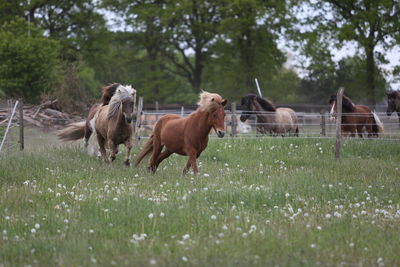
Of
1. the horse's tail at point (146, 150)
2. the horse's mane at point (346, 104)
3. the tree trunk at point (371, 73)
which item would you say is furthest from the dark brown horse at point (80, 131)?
the tree trunk at point (371, 73)

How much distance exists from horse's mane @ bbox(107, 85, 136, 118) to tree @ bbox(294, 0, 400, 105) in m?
24.7

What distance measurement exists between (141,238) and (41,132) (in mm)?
20498

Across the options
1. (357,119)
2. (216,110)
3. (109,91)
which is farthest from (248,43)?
(216,110)

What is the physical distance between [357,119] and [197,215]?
14.6 meters

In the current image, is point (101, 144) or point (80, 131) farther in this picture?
point (80, 131)

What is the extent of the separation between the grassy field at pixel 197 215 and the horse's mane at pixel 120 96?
1.68 meters

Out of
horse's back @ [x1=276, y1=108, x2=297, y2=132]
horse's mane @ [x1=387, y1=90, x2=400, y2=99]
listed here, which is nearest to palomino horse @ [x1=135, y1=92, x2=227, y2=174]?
horse's back @ [x1=276, y1=108, x2=297, y2=132]

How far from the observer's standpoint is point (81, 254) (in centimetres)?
594

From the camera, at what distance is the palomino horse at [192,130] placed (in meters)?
11.7

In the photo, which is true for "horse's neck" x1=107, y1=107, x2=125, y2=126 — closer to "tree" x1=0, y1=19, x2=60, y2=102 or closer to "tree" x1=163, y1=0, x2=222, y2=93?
"tree" x1=0, y1=19, x2=60, y2=102

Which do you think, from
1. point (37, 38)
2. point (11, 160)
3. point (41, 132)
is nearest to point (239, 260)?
point (11, 160)

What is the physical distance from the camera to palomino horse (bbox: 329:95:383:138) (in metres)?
20.7

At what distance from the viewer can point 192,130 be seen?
1210 centimetres

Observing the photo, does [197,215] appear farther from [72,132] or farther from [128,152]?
[72,132]
